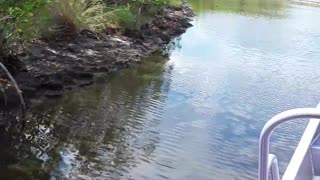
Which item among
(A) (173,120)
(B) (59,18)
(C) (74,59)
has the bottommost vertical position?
(A) (173,120)

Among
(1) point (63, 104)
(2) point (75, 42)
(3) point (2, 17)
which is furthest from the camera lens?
(2) point (75, 42)

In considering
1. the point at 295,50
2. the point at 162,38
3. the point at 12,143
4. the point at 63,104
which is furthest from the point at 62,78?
the point at 295,50

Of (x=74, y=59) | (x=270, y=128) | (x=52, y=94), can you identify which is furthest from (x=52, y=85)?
(x=270, y=128)

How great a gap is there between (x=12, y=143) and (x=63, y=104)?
2.18 meters

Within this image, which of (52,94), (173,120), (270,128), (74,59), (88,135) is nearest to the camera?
(270,128)

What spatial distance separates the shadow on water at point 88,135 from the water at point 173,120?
0.04ft

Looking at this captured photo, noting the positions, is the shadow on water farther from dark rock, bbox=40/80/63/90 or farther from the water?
dark rock, bbox=40/80/63/90

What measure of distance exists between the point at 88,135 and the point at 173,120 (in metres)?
1.71

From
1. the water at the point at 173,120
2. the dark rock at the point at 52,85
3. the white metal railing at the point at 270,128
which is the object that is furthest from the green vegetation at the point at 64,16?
the white metal railing at the point at 270,128

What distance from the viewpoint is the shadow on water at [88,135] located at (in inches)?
242

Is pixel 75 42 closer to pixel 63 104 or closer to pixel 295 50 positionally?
pixel 63 104

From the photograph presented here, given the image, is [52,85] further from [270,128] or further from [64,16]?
[270,128]

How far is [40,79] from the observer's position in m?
9.39

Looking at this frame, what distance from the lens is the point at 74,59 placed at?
11250 mm
